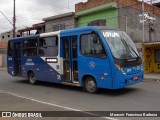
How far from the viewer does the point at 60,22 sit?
32469 millimetres

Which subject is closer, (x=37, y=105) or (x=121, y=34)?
(x=37, y=105)

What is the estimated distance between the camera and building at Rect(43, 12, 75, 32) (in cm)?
3106

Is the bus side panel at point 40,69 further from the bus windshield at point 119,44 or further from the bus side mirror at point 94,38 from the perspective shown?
the bus windshield at point 119,44

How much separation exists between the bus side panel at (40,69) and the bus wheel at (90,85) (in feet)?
6.12

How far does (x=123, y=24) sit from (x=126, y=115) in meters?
20.4

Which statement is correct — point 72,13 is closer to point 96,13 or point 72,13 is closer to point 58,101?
point 96,13

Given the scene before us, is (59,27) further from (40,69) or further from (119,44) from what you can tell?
(119,44)

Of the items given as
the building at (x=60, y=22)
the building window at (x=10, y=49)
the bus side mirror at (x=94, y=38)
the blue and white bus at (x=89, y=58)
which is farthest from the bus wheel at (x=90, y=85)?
the building at (x=60, y=22)

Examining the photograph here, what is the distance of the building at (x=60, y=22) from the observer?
102ft

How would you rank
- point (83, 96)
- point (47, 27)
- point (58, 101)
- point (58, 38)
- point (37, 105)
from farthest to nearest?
point (47, 27) < point (58, 38) < point (83, 96) < point (58, 101) < point (37, 105)

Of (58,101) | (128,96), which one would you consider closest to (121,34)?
(128,96)

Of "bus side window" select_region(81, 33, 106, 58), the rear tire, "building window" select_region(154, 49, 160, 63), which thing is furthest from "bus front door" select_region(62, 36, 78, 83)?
"building window" select_region(154, 49, 160, 63)

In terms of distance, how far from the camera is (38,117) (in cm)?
818

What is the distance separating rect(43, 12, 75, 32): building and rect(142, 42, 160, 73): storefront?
10.1m
